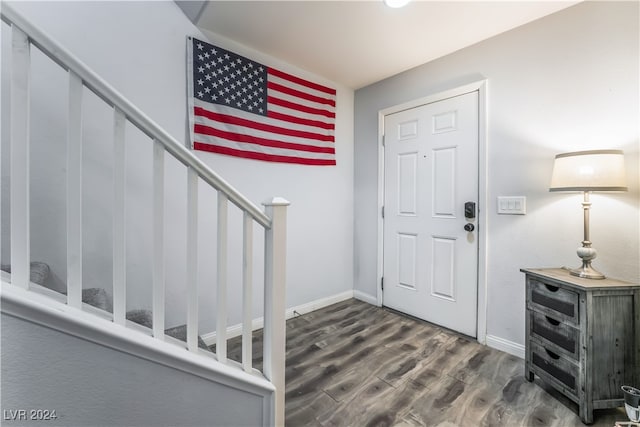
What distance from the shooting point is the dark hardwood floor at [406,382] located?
136cm

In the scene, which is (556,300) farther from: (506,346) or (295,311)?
(295,311)

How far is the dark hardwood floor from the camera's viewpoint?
1.36 meters

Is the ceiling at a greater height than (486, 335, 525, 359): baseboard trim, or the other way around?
the ceiling

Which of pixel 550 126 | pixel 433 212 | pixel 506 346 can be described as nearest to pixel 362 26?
pixel 550 126

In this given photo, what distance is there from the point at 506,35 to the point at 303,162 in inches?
74.7

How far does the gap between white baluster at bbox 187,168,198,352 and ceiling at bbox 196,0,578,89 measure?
1.49 meters

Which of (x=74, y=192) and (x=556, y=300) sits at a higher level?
(x=74, y=192)

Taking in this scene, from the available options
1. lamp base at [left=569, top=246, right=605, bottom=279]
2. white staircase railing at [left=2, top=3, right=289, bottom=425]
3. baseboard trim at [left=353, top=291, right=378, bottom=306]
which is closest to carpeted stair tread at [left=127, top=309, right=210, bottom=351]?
white staircase railing at [left=2, top=3, right=289, bottom=425]

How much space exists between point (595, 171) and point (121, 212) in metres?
2.24

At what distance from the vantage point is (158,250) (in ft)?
3.16

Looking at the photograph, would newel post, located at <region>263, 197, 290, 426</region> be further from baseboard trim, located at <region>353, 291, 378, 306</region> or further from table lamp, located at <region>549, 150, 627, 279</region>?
baseboard trim, located at <region>353, 291, 378, 306</region>

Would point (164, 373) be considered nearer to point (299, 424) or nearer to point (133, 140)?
point (299, 424)

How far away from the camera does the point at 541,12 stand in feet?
5.77

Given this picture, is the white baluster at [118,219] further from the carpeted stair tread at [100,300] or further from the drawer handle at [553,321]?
the drawer handle at [553,321]
